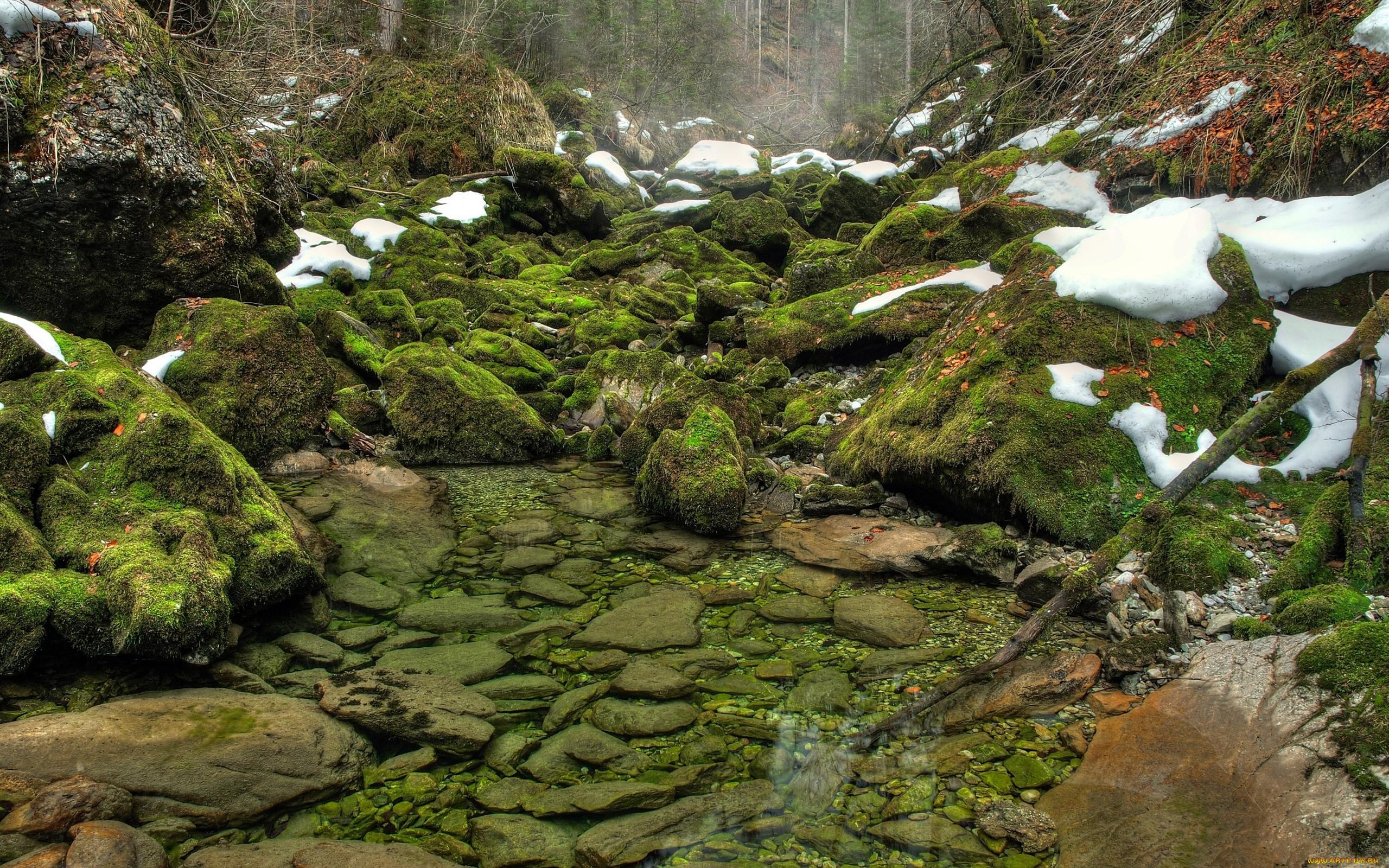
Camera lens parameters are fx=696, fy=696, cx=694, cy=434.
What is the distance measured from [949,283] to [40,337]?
31.0 feet

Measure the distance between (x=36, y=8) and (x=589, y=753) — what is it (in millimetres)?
A: 8020

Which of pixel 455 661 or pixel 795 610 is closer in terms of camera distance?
pixel 455 661

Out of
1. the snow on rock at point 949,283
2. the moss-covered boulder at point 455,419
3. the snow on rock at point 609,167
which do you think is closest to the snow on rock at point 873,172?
the snow on rock at point 949,283

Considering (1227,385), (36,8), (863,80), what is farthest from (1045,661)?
(863,80)

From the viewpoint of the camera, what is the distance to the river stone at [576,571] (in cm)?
559

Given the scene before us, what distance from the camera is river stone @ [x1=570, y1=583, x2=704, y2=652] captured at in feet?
14.9

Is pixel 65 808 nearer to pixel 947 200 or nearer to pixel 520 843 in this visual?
pixel 520 843

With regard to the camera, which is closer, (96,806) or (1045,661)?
(96,806)

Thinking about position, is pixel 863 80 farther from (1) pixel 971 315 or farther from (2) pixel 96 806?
(2) pixel 96 806

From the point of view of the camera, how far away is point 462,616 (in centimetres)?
493

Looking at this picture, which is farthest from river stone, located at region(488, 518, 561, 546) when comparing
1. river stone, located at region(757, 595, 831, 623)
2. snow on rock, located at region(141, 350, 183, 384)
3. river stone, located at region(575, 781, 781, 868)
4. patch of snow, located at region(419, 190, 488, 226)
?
patch of snow, located at region(419, 190, 488, 226)

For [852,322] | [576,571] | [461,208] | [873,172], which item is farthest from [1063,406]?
[461,208]

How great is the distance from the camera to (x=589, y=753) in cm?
346

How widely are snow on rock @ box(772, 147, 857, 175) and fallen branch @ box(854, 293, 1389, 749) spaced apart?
83.0 feet
